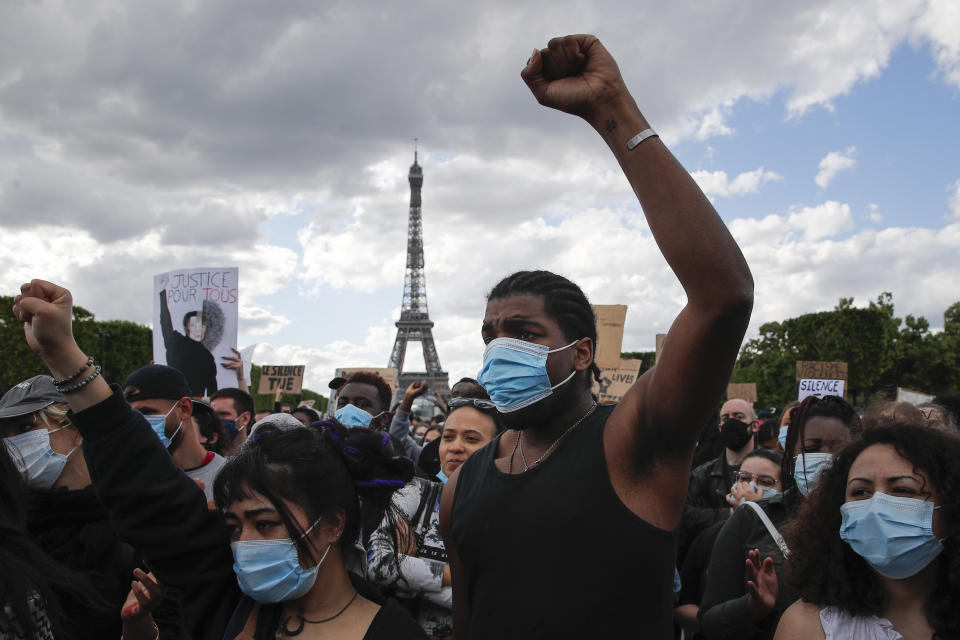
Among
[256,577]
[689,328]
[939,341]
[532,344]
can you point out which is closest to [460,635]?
[256,577]

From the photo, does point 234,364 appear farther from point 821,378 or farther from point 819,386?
point 821,378

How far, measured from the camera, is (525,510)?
184cm

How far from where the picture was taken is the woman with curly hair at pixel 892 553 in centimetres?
222

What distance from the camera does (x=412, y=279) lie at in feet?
219

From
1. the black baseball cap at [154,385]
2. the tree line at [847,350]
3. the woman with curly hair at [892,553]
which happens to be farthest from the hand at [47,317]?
the tree line at [847,350]

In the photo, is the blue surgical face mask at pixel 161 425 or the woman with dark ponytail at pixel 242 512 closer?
the woman with dark ponytail at pixel 242 512

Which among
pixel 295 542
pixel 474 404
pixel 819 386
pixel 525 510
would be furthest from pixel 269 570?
pixel 819 386

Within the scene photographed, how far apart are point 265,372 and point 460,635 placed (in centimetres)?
1176

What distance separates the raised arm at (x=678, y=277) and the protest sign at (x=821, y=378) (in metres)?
9.93

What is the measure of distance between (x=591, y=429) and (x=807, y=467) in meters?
2.14

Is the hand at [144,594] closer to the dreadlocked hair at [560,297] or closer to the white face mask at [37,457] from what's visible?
the white face mask at [37,457]

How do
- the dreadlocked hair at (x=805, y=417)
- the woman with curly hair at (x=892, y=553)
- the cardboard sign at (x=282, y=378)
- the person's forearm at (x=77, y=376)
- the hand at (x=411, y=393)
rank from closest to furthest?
the person's forearm at (x=77, y=376)
the woman with curly hair at (x=892, y=553)
the dreadlocked hair at (x=805, y=417)
the hand at (x=411, y=393)
the cardboard sign at (x=282, y=378)

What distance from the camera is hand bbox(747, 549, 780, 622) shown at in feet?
8.43

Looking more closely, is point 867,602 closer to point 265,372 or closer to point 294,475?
point 294,475
